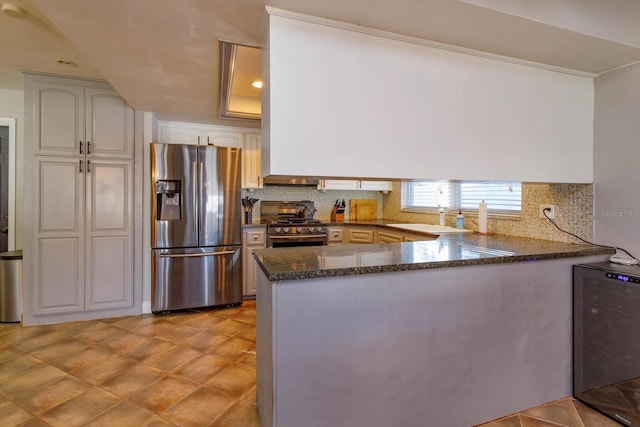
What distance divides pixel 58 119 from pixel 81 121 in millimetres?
189

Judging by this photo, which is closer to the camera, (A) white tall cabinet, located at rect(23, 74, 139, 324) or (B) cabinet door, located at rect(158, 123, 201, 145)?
(A) white tall cabinet, located at rect(23, 74, 139, 324)

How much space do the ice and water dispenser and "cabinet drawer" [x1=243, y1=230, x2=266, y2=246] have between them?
2.58ft

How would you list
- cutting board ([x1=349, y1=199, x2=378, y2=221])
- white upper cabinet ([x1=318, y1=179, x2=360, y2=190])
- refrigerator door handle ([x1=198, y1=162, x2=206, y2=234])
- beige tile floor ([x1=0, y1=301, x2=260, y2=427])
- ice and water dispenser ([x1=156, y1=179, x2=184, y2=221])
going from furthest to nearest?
cutting board ([x1=349, y1=199, x2=378, y2=221]) → white upper cabinet ([x1=318, y1=179, x2=360, y2=190]) → refrigerator door handle ([x1=198, y1=162, x2=206, y2=234]) → ice and water dispenser ([x1=156, y1=179, x2=184, y2=221]) → beige tile floor ([x1=0, y1=301, x2=260, y2=427])

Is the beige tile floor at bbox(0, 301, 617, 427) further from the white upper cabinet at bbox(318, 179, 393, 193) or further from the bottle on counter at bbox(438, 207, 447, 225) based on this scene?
the white upper cabinet at bbox(318, 179, 393, 193)

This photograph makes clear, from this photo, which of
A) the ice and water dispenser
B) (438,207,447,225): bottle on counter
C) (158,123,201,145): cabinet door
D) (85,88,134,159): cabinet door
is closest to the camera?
(85,88,134,159): cabinet door

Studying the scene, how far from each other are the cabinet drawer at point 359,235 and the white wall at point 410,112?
7.35 feet

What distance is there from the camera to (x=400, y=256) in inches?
66.2

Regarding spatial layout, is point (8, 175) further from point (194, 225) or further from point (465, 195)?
point (465, 195)

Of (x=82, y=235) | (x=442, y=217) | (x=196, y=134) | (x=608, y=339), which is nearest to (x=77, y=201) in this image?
(x=82, y=235)

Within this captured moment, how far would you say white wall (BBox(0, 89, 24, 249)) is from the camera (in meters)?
3.41

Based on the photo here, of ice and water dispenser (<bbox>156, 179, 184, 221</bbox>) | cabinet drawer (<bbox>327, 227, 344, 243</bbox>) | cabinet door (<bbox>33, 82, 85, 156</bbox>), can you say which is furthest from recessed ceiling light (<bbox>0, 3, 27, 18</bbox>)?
cabinet drawer (<bbox>327, 227, 344, 243</bbox>)

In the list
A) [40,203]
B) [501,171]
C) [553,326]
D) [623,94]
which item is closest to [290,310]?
[501,171]

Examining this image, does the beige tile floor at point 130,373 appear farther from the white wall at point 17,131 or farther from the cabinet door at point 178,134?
the cabinet door at point 178,134

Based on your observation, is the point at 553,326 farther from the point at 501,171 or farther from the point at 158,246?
the point at 158,246
